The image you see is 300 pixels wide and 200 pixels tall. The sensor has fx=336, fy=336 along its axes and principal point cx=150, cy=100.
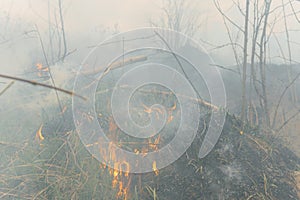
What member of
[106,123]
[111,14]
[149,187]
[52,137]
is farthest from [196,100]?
[111,14]

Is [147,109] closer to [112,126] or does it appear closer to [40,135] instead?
[112,126]

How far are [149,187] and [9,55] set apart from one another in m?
4.48

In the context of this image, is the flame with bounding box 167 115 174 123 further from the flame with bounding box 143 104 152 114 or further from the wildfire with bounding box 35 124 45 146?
the wildfire with bounding box 35 124 45 146

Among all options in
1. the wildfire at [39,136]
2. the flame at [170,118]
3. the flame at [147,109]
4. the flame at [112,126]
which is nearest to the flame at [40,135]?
the wildfire at [39,136]

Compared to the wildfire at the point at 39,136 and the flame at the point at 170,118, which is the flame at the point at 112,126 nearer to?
the flame at the point at 170,118

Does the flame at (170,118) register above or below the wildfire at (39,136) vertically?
above

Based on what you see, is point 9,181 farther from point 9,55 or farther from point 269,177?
point 9,55

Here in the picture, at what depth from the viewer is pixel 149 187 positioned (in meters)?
2.28

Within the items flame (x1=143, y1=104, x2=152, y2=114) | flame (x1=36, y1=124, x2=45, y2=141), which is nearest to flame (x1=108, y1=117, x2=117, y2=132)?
flame (x1=143, y1=104, x2=152, y2=114)

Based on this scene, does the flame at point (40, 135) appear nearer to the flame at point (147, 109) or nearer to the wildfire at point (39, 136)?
the wildfire at point (39, 136)

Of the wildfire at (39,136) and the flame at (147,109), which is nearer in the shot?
the wildfire at (39,136)

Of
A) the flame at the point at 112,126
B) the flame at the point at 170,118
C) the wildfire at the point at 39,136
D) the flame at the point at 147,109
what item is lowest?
the wildfire at the point at 39,136

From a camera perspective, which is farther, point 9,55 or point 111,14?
point 111,14

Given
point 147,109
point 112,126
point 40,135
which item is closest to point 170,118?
point 147,109
